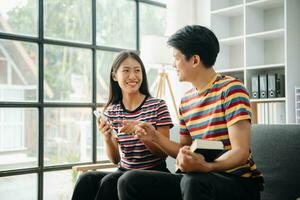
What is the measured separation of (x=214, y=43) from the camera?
5.33ft

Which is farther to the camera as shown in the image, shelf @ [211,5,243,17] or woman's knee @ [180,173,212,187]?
shelf @ [211,5,243,17]

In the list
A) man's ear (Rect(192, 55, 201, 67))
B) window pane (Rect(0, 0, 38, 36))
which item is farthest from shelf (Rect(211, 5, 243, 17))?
man's ear (Rect(192, 55, 201, 67))

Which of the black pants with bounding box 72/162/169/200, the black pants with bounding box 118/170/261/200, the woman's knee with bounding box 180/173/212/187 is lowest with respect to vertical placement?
the black pants with bounding box 72/162/169/200

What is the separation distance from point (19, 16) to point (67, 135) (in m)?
1.24

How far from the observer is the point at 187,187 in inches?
52.3

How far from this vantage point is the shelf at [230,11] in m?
4.22

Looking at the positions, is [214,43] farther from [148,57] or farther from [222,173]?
[148,57]

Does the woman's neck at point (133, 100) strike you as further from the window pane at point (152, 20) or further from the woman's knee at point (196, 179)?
the window pane at point (152, 20)

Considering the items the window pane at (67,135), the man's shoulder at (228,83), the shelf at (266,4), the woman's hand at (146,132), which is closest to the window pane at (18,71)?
the window pane at (67,135)

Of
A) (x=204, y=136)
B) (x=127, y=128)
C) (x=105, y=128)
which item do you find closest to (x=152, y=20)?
(x=105, y=128)

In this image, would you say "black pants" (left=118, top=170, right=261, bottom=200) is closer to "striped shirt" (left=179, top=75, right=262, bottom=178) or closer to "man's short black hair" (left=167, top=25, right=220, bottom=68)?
"striped shirt" (left=179, top=75, right=262, bottom=178)

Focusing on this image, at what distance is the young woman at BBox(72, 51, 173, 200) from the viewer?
1.86 metres

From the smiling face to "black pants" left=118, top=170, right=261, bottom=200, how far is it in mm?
654

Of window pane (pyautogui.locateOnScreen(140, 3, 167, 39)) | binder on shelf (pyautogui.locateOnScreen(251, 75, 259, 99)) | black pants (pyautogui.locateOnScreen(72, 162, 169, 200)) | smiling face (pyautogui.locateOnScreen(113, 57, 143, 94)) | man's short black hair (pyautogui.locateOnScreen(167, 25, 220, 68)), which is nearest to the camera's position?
man's short black hair (pyautogui.locateOnScreen(167, 25, 220, 68))
